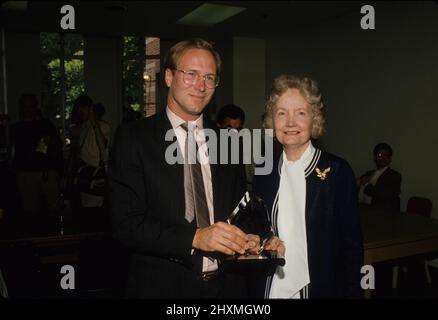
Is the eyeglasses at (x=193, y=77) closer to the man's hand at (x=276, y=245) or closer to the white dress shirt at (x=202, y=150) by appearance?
the white dress shirt at (x=202, y=150)

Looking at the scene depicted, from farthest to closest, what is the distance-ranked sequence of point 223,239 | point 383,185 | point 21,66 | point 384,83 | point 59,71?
1. point 59,71
2. point 21,66
3. point 384,83
4. point 383,185
5. point 223,239

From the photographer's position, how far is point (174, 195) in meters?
1.22

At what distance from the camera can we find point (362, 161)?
501 centimetres

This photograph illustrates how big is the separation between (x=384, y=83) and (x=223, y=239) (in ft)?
13.6

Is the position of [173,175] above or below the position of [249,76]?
below

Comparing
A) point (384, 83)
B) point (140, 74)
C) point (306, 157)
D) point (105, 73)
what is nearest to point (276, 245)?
point (306, 157)

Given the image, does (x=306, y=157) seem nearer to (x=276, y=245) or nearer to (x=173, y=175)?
(x=276, y=245)

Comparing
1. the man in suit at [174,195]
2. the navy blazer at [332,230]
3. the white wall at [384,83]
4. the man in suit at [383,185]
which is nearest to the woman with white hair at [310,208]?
the navy blazer at [332,230]

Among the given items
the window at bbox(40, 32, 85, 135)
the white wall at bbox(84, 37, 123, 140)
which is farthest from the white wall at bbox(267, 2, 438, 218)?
the window at bbox(40, 32, 85, 135)

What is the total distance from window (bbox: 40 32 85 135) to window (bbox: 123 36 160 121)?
1003mm

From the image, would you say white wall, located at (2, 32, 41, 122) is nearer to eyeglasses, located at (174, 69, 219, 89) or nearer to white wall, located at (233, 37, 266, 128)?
white wall, located at (233, 37, 266, 128)

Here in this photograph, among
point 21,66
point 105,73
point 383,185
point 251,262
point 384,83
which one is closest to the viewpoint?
point 251,262

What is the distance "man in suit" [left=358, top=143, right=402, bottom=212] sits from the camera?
10.9 feet
